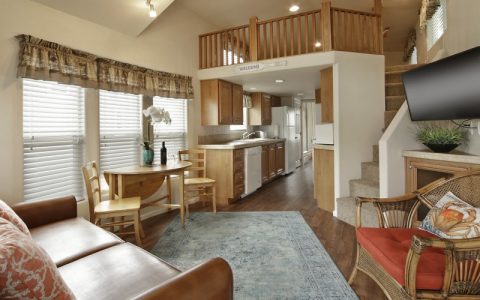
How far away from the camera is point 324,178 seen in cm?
377

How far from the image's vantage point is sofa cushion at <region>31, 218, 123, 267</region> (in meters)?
1.50

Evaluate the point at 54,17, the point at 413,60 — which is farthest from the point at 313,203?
the point at 413,60

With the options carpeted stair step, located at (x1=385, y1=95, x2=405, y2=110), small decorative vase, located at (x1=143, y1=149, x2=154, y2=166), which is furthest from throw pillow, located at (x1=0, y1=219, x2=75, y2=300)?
carpeted stair step, located at (x1=385, y1=95, x2=405, y2=110)

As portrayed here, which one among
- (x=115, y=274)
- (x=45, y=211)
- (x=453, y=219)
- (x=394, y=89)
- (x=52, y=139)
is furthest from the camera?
(x=394, y=89)

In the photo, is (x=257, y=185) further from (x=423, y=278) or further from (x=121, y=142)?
(x=423, y=278)

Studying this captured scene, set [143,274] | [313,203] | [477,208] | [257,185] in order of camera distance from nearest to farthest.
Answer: [143,274] < [477,208] < [313,203] < [257,185]

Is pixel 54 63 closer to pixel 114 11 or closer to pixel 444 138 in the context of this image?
pixel 114 11

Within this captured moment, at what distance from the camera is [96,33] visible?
9.37ft

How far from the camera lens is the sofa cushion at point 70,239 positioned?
1.50m

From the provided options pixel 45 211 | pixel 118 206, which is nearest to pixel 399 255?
pixel 118 206

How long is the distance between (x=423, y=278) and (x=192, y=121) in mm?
3735

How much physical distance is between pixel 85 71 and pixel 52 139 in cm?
77

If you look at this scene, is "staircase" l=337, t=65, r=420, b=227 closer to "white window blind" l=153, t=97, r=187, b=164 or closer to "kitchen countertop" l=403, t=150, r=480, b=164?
"kitchen countertop" l=403, t=150, r=480, b=164

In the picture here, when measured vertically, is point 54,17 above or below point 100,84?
above
